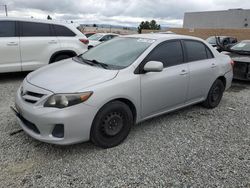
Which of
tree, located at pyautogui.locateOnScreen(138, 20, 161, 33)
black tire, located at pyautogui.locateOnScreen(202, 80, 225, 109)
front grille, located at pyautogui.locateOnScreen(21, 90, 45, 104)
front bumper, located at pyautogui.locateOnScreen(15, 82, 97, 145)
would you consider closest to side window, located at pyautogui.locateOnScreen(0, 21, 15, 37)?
front grille, located at pyautogui.locateOnScreen(21, 90, 45, 104)

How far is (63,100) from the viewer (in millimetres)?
3236

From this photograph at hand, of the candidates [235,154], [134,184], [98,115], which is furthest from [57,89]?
[235,154]

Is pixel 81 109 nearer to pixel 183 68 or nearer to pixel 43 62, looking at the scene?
pixel 183 68

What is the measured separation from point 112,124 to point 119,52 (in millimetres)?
1290

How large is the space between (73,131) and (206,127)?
7.94 ft

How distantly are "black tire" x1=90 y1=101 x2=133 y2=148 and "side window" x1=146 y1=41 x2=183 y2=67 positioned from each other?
93 cm

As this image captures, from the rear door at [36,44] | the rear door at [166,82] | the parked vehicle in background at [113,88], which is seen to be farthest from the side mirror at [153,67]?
the rear door at [36,44]

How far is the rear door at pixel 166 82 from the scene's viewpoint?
13.1 feet

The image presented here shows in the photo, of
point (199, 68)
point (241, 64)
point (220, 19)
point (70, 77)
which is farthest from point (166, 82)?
point (220, 19)

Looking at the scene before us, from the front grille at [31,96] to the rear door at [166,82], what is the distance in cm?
144

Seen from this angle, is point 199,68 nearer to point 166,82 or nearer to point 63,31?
point 166,82

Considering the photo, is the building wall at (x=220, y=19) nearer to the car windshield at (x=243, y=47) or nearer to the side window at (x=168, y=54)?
the car windshield at (x=243, y=47)

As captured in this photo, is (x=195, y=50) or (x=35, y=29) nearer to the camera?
(x=195, y=50)

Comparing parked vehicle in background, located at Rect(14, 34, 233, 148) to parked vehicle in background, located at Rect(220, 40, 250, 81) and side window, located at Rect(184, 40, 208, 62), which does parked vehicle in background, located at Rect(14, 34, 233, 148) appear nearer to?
side window, located at Rect(184, 40, 208, 62)
